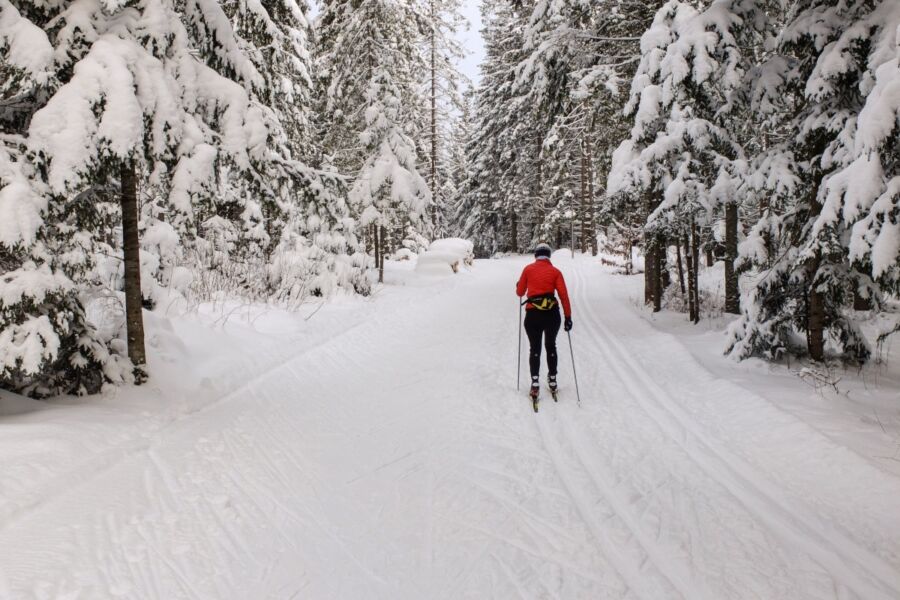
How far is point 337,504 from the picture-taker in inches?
177

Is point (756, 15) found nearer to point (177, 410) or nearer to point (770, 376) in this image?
point (770, 376)

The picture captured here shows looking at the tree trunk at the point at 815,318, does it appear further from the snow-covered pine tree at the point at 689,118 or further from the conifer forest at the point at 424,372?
the snow-covered pine tree at the point at 689,118

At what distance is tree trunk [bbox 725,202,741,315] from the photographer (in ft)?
37.9

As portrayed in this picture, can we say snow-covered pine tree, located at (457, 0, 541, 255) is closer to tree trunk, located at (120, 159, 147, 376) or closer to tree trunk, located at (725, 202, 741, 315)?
tree trunk, located at (725, 202, 741, 315)

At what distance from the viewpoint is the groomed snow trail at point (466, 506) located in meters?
3.42

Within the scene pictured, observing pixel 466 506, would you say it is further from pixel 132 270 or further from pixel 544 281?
pixel 132 270

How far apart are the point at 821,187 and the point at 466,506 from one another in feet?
22.4

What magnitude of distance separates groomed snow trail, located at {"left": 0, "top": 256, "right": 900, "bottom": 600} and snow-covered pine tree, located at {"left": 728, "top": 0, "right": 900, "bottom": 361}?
2.20 metres

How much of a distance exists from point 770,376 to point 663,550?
5498 mm

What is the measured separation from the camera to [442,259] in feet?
81.3

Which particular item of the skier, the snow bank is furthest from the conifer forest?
the snow bank

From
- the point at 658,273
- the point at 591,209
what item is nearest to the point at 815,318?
the point at 658,273

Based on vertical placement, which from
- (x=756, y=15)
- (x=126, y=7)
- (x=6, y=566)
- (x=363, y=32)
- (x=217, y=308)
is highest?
(x=363, y=32)

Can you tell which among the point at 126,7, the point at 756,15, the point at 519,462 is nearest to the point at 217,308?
the point at 126,7
